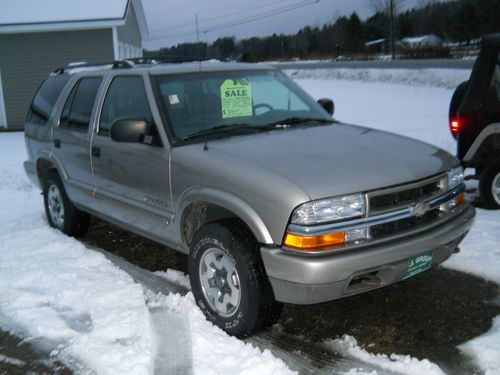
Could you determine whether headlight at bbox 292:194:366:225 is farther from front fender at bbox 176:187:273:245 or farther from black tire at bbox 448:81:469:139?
black tire at bbox 448:81:469:139

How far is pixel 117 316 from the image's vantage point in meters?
3.88

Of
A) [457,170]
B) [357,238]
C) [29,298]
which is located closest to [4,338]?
[29,298]

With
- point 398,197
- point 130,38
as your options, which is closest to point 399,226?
point 398,197

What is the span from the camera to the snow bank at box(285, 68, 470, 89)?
82.3 ft

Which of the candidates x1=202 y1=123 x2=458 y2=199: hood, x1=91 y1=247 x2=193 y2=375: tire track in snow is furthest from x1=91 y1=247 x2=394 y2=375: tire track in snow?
x1=202 y1=123 x2=458 y2=199: hood

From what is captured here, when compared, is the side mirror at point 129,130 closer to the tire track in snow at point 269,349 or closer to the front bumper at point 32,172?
the tire track in snow at point 269,349

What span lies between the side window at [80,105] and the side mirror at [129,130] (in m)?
1.17

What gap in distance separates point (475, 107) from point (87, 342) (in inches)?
199

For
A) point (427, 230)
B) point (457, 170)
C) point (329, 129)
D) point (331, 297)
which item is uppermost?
point (329, 129)

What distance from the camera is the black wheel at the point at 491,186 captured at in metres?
6.26

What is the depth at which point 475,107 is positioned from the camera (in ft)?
20.8

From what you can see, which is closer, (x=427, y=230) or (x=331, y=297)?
(x=331, y=297)

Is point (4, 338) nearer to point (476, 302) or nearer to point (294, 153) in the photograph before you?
point (294, 153)

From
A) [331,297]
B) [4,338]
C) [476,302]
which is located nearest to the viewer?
[331,297]
